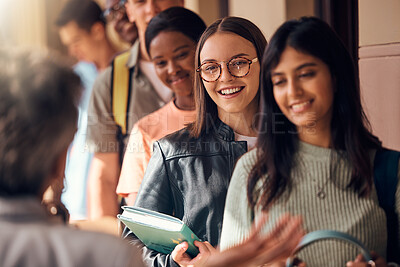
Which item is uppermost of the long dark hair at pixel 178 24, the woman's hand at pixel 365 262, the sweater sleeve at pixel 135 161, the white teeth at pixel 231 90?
the long dark hair at pixel 178 24

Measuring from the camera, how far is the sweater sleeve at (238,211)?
146 centimetres

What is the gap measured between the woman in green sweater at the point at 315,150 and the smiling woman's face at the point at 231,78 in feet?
0.70

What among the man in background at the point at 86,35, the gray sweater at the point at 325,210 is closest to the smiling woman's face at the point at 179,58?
the gray sweater at the point at 325,210

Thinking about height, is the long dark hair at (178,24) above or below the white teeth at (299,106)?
above

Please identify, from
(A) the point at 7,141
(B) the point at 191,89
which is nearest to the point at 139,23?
(B) the point at 191,89

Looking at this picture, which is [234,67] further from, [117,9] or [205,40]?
[117,9]

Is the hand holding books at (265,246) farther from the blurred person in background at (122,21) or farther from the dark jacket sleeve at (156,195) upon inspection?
the blurred person in background at (122,21)

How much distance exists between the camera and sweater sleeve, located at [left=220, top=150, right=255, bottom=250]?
146 cm

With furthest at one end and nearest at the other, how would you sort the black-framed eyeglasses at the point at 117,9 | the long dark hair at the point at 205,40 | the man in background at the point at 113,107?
the black-framed eyeglasses at the point at 117,9 < the man in background at the point at 113,107 < the long dark hair at the point at 205,40

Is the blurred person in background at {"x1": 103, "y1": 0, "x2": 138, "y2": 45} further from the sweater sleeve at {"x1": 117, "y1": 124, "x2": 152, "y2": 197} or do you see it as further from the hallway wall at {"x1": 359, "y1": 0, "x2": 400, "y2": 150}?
the hallway wall at {"x1": 359, "y1": 0, "x2": 400, "y2": 150}

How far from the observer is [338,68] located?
1.40 m

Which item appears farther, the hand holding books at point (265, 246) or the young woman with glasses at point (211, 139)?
the young woman with glasses at point (211, 139)

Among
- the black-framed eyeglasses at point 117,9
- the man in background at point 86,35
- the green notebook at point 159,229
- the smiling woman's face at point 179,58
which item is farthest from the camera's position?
the man in background at point 86,35

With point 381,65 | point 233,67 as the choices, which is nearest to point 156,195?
point 233,67
